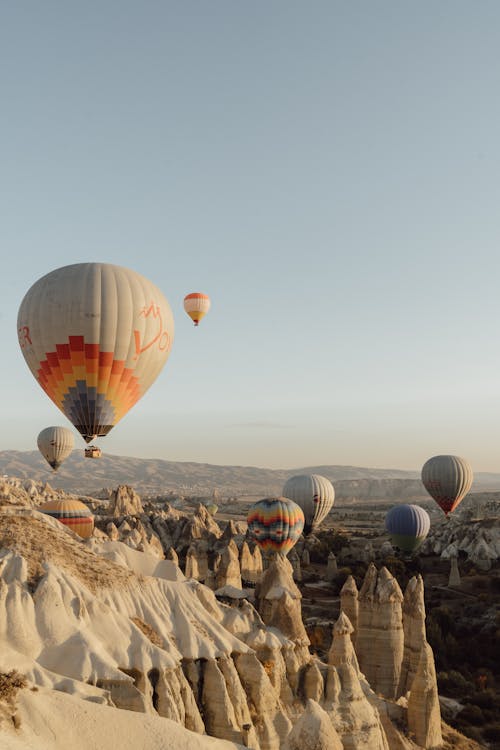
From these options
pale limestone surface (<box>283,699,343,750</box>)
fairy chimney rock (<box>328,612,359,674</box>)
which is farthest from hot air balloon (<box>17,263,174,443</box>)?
pale limestone surface (<box>283,699,343,750</box>)

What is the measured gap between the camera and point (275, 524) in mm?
57344

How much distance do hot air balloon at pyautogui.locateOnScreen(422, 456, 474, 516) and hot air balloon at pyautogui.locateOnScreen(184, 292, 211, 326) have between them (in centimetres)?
3324

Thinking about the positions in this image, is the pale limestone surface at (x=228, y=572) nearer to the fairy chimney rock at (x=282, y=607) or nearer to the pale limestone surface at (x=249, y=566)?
the fairy chimney rock at (x=282, y=607)

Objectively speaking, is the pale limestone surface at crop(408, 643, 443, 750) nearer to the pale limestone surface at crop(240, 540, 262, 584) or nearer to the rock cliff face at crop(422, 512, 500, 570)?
the pale limestone surface at crop(240, 540, 262, 584)

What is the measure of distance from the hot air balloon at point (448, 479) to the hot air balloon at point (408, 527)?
472 centimetres

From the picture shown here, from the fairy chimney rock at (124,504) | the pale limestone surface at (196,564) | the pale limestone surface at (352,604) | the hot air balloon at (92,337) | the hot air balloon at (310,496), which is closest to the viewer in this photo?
the hot air balloon at (92,337)

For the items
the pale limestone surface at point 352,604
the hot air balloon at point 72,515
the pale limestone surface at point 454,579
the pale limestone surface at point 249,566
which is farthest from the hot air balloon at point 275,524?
the pale limestone surface at point 352,604

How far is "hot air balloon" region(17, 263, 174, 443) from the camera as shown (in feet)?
107

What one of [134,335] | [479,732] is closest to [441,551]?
[479,732]

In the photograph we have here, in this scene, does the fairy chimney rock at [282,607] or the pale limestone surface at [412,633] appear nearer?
the fairy chimney rock at [282,607]

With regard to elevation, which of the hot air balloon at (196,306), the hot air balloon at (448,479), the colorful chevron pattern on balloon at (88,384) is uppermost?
the hot air balloon at (196,306)

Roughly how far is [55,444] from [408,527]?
4765 centimetres

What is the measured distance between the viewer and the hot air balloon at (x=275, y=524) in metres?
57.4

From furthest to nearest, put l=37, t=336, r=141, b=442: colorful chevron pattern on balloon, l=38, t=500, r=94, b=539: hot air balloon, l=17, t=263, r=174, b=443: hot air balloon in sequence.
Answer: l=38, t=500, r=94, b=539: hot air balloon, l=37, t=336, r=141, b=442: colorful chevron pattern on balloon, l=17, t=263, r=174, b=443: hot air balloon
